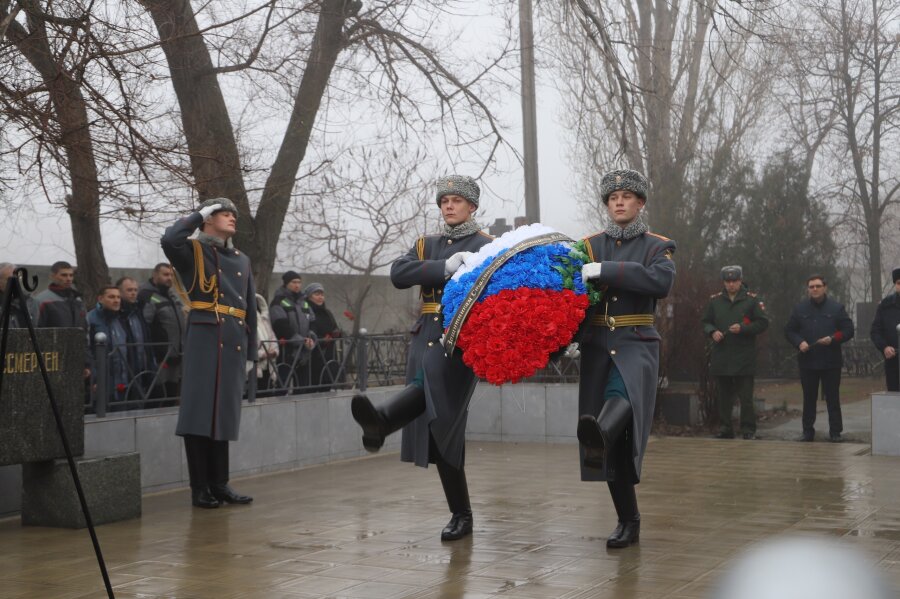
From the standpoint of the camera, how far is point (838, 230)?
20797mm

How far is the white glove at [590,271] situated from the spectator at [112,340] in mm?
4109

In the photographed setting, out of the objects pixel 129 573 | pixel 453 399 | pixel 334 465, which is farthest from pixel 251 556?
pixel 334 465

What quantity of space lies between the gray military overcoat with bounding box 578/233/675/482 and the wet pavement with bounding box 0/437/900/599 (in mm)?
726

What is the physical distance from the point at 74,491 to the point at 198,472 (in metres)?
1.06

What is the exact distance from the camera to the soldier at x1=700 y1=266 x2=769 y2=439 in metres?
12.4

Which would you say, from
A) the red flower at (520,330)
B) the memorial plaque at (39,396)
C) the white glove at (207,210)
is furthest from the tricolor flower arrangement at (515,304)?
the memorial plaque at (39,396)

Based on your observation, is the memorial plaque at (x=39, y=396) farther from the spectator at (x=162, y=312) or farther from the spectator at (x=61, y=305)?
the spectator at (x=162, y=312)

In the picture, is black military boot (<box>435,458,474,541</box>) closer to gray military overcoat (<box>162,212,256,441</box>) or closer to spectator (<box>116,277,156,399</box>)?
gray military overcoat (<box>162,212,256,441</box>)

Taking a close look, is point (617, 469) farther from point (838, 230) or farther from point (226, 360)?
point (838, 230)

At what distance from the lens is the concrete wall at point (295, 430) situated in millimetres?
8797

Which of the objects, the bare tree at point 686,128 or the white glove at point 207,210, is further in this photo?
the bare tree at point 686,128

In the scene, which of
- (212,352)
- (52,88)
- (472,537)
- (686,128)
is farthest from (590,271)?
(686,128)

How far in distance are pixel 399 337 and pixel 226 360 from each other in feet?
13.5

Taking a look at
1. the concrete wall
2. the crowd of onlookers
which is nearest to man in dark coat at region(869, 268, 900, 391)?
the concrete wall
